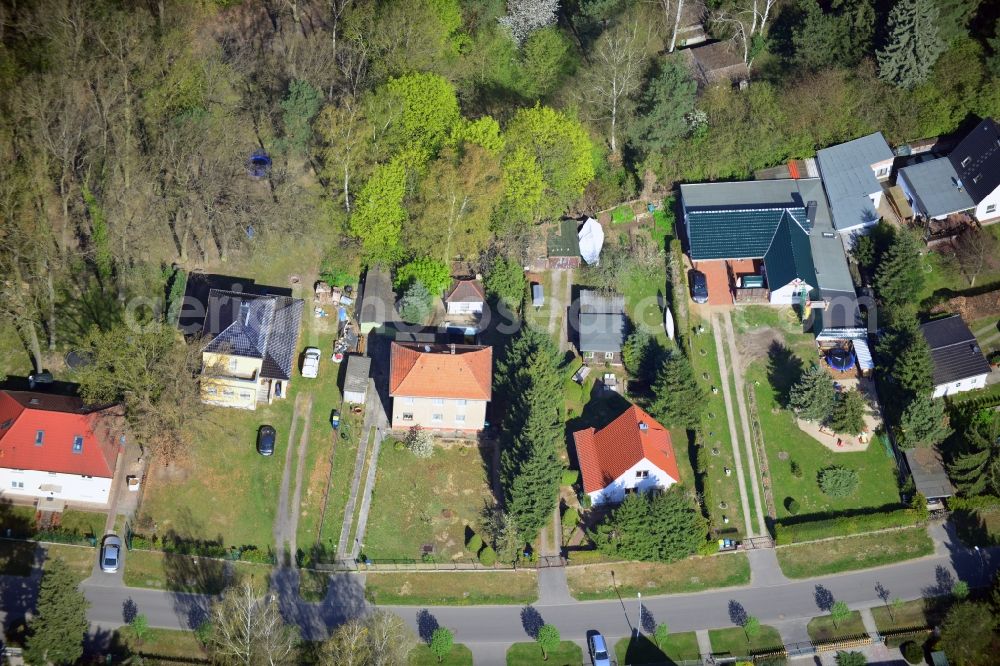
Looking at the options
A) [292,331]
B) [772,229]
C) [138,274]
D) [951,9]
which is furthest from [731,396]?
[138,274]

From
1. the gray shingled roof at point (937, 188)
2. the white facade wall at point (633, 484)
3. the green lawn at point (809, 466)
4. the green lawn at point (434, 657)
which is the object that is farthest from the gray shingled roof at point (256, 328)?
the gray shingled roof at point (937, 188)

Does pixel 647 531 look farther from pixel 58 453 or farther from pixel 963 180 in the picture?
pixel 963 180

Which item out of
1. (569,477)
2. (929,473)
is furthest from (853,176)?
(569,477)

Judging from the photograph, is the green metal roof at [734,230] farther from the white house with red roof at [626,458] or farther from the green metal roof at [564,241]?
the white house with red roof at [626,458]

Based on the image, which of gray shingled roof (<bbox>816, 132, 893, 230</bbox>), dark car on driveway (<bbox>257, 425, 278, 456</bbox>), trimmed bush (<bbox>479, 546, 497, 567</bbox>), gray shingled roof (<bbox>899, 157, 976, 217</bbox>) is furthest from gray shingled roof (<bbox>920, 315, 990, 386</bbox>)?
dark car on driveway (<bbox>257, 425, 278, 456</bbox>)

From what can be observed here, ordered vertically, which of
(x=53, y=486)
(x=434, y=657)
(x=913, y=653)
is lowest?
(x=434, y=657)

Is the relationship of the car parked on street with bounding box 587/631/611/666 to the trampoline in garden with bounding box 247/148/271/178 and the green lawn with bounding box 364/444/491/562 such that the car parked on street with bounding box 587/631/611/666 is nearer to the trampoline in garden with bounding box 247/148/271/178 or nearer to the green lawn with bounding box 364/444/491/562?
the green lawn with bounding box 364/444/491/562
